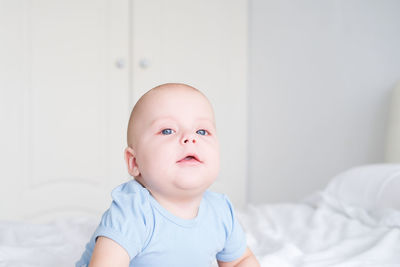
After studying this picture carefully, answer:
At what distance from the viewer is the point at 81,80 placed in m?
2.37

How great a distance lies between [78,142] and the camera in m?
2.37

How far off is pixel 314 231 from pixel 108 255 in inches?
30.4

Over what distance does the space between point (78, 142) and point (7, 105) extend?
1.33 feet


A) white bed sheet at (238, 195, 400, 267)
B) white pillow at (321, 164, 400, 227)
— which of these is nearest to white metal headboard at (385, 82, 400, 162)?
white pillow at (321, 164, 400, 227)

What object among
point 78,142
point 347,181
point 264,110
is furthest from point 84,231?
point 264,110

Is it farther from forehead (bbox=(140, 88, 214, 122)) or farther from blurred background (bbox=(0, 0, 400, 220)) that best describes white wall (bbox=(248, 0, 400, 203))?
forehead (bbox=(140, 88, 214, 122))

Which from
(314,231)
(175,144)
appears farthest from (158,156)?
(314,231)

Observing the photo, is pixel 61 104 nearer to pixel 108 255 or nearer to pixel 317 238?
pixel 317 238

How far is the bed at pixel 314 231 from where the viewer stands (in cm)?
102

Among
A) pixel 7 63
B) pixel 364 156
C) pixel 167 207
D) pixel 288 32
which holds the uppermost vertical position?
pixel 288 32

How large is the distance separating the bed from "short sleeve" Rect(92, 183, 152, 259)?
358mm

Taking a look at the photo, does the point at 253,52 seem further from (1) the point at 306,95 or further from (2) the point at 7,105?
(2) the point at 7,105

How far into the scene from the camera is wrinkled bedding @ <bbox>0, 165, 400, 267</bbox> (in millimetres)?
1015

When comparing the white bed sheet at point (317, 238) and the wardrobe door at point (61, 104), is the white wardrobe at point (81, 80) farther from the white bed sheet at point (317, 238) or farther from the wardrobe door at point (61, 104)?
the white bed sheet at point (317, 238)
